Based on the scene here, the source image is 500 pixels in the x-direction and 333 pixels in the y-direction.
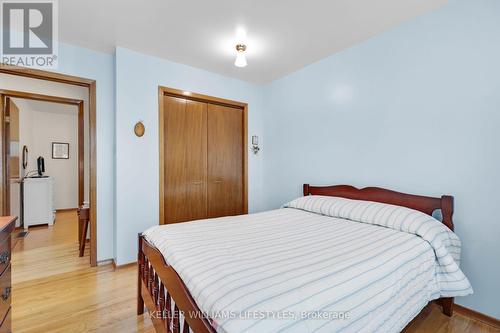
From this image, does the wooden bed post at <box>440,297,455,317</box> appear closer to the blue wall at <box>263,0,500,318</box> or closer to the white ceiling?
the blue wall at <box>263,0,500,318</box>

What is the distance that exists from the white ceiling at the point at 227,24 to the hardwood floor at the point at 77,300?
247 cm

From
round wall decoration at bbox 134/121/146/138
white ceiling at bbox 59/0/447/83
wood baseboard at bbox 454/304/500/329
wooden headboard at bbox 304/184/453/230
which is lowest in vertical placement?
wood baseboard at bbox 454/304/500/329

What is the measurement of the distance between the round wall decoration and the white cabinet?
3.06 metres

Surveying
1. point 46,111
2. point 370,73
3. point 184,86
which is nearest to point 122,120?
point 184,86

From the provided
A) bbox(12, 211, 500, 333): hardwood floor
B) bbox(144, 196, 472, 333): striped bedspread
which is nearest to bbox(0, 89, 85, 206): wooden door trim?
bbox(12, 211, 500, 333): hardwood floor

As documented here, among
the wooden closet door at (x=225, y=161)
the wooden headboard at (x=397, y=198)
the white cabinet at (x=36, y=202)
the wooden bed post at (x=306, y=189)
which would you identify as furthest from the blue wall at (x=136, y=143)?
the white cabinet at (x=36, y=202)

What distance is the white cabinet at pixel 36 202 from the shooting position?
4.03 metres

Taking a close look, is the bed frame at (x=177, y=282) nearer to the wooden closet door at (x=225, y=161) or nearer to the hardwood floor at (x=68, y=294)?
the hardwood floor at (x=68, y=294)

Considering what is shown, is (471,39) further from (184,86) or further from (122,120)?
(122,120)

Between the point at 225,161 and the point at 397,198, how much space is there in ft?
7.42

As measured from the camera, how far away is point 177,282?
1055mm

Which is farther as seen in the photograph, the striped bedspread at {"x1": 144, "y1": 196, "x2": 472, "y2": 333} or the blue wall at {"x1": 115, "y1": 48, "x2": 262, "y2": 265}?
the blue wall at {"x1": 115, "y1": 48, "x2": 262, "y2": 265}

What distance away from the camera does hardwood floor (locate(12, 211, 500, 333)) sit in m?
1.64

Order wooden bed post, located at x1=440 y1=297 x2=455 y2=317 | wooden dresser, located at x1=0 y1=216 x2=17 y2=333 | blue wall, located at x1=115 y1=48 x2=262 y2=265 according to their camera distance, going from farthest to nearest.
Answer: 1. blue wall, located at x1=115 y1=48 x2=262 y2=265
2. wooden bed post, located at x1=440 y1=297 x2=455 y2=317
3. wooden dresser, located at x1=0 y1=216 x2=17 y2=333
